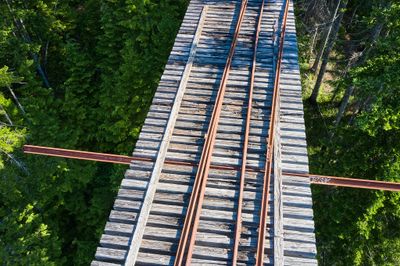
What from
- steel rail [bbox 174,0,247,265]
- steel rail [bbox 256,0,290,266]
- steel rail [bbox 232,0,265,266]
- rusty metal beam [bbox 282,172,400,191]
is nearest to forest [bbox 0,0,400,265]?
rusty metal beam [bbox 282,172,400,191]

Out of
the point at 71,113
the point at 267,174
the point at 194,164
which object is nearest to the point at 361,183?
the point at 267,174

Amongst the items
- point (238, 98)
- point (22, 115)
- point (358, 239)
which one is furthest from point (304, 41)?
point (22, 115)

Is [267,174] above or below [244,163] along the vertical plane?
below

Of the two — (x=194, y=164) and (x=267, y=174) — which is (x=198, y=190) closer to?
(x=194, y=164)

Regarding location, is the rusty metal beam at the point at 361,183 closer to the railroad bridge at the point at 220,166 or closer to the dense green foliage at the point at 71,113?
the railroad bridge at the point at 220,166

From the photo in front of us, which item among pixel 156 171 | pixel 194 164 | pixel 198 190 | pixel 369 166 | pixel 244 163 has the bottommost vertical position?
pixel 198 190

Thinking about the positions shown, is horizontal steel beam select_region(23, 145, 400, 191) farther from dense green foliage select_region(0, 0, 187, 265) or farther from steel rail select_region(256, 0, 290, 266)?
dense green foliage select_region(0, 0, 187, 265)
